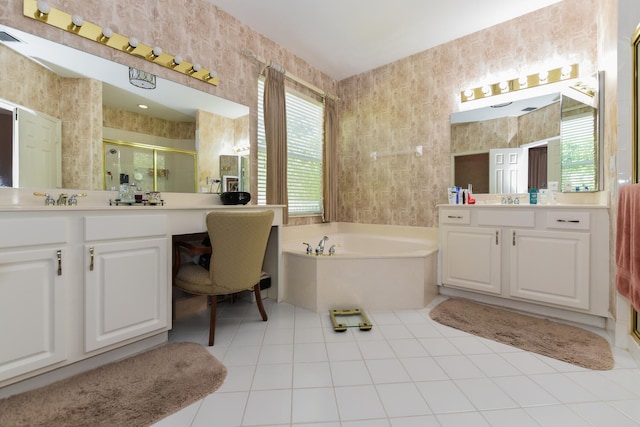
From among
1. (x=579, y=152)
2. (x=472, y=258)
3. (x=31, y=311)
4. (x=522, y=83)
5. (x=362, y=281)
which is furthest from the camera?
(x=522, y=83)

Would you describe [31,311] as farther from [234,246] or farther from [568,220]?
[568,220]

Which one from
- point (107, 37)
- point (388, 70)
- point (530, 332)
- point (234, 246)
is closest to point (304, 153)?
point (388, 70)

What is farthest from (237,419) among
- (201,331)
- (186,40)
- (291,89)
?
(291,89)

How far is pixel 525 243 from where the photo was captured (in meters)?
2.18

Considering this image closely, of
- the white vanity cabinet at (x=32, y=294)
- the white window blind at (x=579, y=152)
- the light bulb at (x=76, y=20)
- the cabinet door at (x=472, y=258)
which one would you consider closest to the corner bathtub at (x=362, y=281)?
the cabinet door at (x=472, y=258)

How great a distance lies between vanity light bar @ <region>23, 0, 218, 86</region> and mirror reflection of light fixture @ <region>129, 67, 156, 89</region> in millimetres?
112

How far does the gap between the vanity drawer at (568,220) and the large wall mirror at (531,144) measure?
427mm

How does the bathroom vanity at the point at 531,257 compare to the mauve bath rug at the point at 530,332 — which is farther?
the bathroom vanity at the point at 531,257

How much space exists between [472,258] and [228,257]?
6.97 ft

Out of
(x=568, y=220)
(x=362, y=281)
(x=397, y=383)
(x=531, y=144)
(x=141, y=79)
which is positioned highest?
(x=141, y=79)

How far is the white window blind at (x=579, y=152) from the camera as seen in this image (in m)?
2.18

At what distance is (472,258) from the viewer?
2467 millimetres

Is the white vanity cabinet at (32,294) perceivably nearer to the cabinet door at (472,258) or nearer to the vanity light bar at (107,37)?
the vanity light bar at (107,37)

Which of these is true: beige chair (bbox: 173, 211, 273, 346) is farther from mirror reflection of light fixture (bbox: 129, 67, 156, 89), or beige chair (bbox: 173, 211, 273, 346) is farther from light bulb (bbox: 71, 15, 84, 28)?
light bulb (bbox: 71, 15, 84, 28)
